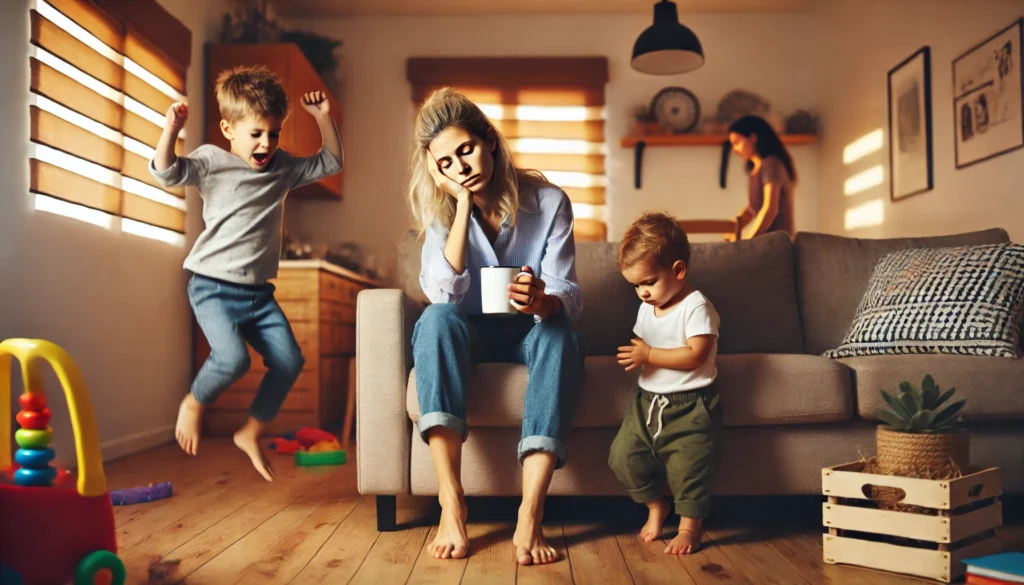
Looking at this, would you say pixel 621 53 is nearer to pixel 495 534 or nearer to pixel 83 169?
pixel 83 169

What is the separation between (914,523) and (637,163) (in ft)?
12.2

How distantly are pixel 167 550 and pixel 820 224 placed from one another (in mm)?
4331

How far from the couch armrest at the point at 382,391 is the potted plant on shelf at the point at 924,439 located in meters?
0.98

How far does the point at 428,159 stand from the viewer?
5.84 feet

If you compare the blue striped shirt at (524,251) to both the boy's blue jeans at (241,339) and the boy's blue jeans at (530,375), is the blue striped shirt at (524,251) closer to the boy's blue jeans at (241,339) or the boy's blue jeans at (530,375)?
the boy's blue jeans at (530,375)

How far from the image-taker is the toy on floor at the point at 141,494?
2.09 meters

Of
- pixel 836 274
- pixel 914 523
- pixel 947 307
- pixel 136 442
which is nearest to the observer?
pixel 914 523

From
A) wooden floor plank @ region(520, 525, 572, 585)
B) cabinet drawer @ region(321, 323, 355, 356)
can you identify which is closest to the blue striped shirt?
wooden floor plank @ region(520, 525, 572, 585)

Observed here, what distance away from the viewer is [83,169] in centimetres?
281

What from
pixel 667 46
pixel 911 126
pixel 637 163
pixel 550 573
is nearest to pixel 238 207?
pixel 550 573

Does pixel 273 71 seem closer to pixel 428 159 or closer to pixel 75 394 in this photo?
pixel 428 159

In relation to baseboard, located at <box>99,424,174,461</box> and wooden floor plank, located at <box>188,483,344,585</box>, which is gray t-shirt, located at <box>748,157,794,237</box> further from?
baseboard, located at <box>99,424,174,461</box>

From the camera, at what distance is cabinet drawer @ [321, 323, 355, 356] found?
3.69 m

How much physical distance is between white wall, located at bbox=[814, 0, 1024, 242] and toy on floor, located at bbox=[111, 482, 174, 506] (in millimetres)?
2947
